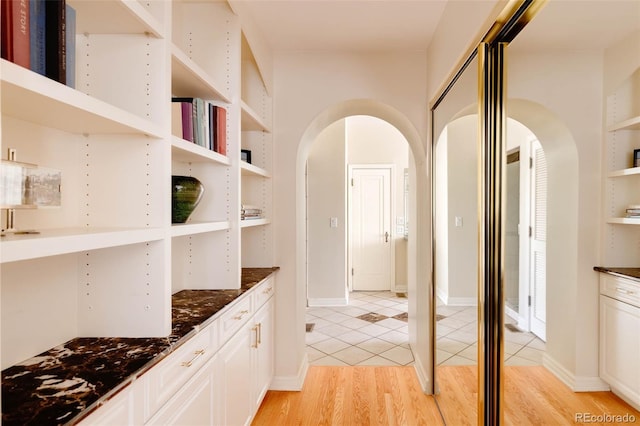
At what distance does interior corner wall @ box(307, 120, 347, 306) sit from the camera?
5055 mm

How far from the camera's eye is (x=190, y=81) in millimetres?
1732

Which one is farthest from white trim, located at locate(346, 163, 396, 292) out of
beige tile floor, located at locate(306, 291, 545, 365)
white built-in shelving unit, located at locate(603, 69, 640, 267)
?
white built-in shelving unit, located at locate(603, 69, 640, 267)

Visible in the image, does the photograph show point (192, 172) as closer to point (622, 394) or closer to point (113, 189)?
point (113, 189)

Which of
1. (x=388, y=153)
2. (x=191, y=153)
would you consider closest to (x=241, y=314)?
(x=191, y=153)

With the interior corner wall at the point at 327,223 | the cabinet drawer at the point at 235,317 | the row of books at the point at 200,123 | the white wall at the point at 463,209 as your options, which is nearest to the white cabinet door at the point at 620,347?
the white wall at the point at 463,209

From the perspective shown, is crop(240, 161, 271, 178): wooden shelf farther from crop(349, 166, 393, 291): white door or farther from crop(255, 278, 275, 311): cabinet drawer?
crop(349, 166, 393, 291): white door

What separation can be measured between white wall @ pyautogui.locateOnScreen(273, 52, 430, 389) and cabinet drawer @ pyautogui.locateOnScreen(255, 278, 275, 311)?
4.7 inches

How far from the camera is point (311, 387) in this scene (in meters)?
2.80

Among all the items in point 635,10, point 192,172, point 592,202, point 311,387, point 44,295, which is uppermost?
point 635,10

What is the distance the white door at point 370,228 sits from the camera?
6.00 metres

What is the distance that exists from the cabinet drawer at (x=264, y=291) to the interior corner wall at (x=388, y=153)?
363 cm

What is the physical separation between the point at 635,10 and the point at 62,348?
5.70 ft

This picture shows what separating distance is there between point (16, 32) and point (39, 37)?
0.06m

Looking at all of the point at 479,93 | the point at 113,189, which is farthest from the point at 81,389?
the point at 479,93
